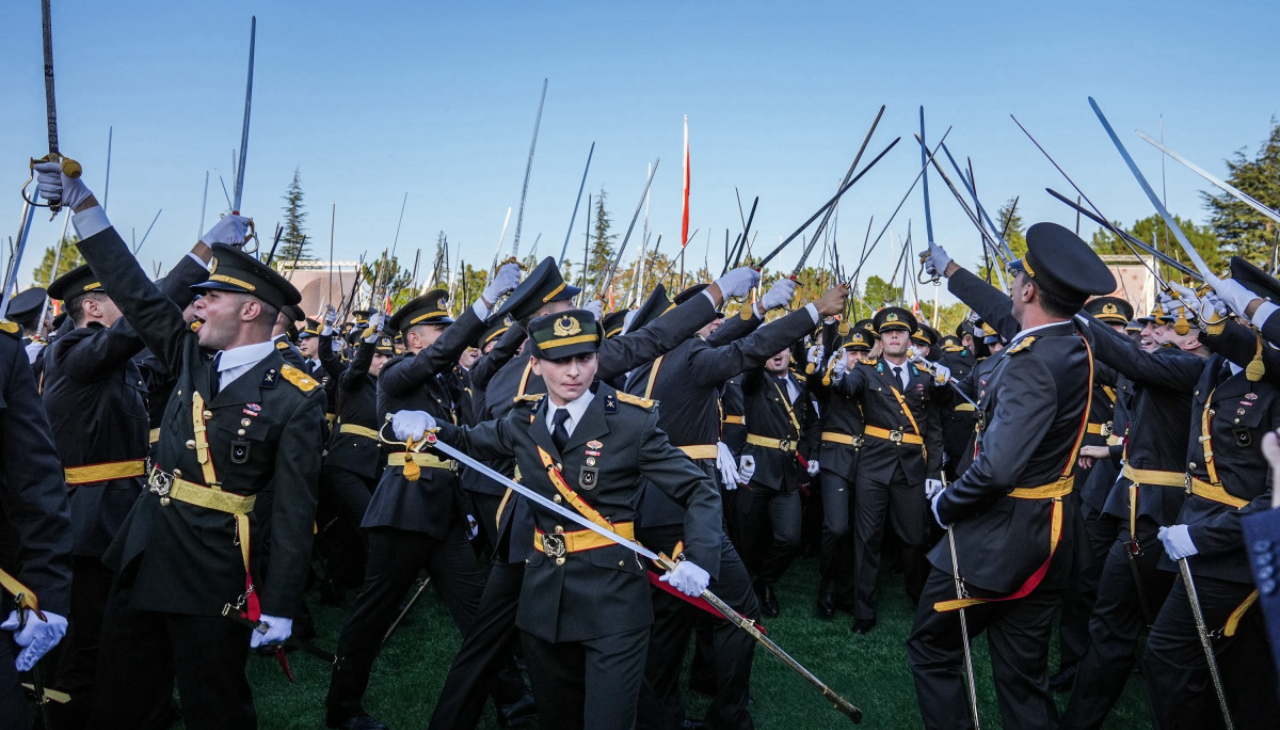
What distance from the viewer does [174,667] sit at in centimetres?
371

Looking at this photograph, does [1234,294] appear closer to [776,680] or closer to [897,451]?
[776,680]

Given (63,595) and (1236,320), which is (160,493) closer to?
(63,595)

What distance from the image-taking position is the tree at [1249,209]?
2389cm

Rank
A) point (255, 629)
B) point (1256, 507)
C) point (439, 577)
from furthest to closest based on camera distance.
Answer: point (439, 577)
point (1256, 507)
point (255, 629)

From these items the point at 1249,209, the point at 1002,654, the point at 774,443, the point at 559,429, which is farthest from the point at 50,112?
the point at 1249,209

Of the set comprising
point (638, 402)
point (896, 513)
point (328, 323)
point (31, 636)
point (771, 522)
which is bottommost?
→ point (771, 522)

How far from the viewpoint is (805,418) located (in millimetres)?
9055

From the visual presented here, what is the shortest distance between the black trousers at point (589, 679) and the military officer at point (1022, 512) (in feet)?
5.11

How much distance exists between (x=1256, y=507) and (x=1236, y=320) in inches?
42.9

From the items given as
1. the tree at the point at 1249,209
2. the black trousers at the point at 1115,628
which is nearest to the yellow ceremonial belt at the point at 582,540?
the black trousers at the point at 1115,628

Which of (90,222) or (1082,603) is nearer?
(90,222)

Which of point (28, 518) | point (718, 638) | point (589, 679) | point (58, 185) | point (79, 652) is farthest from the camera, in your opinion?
point (718, 638)

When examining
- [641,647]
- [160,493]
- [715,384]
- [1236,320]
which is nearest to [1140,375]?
[1236,320]

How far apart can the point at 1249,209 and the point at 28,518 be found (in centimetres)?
2848
